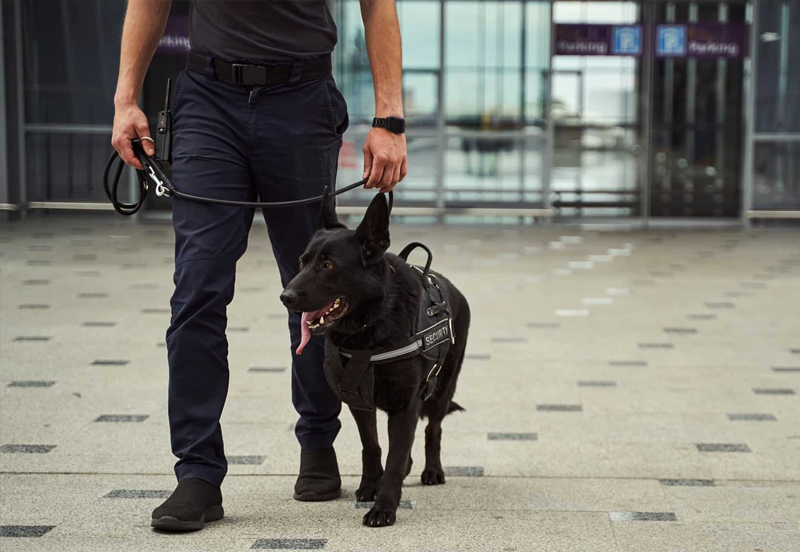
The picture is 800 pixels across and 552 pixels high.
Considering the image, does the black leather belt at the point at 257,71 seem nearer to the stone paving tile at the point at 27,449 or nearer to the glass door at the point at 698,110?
the stone paving tile at the point at 27,449

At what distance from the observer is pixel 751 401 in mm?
4703

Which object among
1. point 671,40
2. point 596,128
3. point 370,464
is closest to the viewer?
point 370,464

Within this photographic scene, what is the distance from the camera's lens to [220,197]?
10.1ft

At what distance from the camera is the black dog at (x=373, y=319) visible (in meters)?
2.79

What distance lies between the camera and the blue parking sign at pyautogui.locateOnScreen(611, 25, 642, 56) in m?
15.7

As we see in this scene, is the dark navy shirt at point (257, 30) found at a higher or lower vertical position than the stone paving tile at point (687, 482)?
higher

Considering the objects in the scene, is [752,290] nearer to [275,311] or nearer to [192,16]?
[275,311]

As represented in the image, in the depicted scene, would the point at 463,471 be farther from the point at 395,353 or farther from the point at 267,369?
the point at 267,369

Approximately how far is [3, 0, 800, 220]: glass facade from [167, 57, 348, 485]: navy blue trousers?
10826 mm

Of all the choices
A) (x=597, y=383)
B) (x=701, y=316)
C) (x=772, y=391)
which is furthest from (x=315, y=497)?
(x=701, y=316)

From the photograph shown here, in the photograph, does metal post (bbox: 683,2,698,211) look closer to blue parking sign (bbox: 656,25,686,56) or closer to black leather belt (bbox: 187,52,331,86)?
blue parking sign (bbox: 656,25,686,56)

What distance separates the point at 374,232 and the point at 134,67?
880mm

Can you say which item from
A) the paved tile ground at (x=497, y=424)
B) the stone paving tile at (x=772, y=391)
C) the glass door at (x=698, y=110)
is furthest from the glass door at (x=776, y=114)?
the stone paving tile at (x=772, y=391)

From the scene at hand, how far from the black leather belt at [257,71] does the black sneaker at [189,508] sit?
1.08 metres
